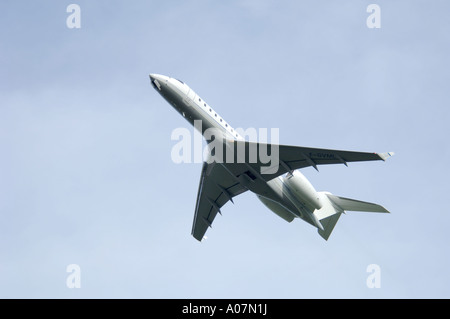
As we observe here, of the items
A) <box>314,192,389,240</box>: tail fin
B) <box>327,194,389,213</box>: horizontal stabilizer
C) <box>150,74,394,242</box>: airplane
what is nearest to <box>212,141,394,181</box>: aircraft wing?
<box>150,74,394,242</box>: airplane

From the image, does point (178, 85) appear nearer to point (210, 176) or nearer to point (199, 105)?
point (199, 105)

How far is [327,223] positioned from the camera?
45.4 m

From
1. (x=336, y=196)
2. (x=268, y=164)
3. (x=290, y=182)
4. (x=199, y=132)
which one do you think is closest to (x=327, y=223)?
(x=336, y=196)

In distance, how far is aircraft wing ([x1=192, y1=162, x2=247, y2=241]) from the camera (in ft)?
140

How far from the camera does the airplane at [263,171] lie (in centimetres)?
3806

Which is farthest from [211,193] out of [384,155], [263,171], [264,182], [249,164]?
[384,155]

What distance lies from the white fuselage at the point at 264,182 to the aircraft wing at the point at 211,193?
84.9 inches

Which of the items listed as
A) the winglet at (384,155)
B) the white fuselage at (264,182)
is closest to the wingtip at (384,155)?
the winglet at (384,155)

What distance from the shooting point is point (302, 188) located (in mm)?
41031

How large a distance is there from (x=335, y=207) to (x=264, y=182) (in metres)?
7.36

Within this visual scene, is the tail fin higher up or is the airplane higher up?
the airplane

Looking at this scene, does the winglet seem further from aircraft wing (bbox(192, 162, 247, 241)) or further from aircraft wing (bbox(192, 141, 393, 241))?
aircraft wing (bbox(192, 162, 247, 241))

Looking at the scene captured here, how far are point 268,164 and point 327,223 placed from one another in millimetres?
9529

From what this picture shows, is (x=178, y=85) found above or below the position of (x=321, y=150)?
above
